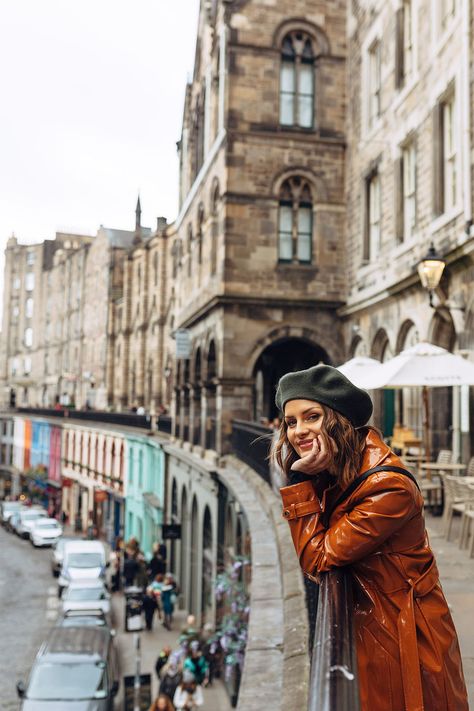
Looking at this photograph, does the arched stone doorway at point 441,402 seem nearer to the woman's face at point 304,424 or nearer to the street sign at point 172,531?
the woman's face at point 304,424

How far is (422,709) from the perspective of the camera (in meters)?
1.94

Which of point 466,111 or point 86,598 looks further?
point 86,598

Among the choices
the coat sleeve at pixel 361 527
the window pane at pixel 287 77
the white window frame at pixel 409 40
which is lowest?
the coat sleeve at pixel 361 527

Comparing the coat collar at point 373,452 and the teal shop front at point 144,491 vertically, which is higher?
the coat collar at point 373,452

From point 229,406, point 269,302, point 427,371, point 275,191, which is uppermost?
point 275,191

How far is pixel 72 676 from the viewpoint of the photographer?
14.0m

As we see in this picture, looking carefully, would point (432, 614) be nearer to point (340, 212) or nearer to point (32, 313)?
point (340, 212)

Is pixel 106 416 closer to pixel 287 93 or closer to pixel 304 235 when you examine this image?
pixel 304 235

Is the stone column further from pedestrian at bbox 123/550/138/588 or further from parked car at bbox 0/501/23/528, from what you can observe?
parked car at bbox 0/501/23/528

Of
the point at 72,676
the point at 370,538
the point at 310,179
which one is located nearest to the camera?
the point at 370,538

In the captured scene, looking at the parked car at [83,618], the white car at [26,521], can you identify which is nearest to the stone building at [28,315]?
the white car at [26,521]

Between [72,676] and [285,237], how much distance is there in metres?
12.5

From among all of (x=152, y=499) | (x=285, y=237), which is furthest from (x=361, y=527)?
(x=152, y=499)

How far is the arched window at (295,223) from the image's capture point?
65.8 ft
